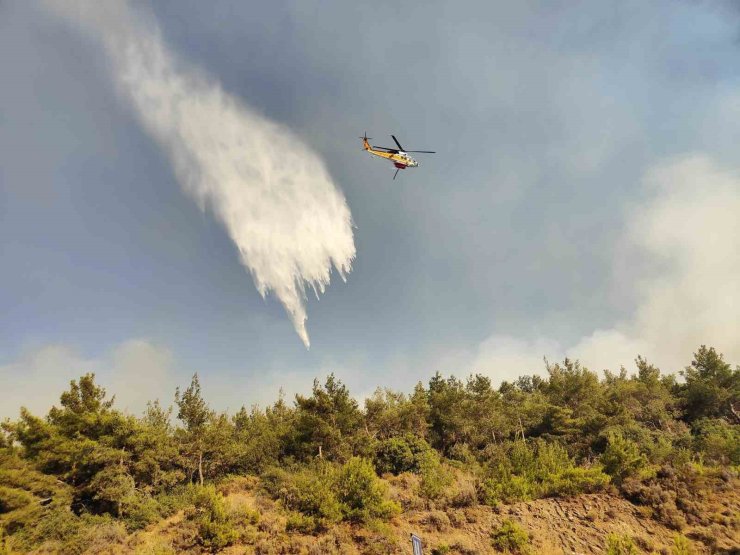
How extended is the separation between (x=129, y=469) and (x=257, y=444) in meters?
13.8

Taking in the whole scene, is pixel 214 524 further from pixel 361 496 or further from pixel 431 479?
pixel 431 479

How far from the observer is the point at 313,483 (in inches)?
1072

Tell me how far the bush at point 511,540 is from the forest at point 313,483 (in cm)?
7

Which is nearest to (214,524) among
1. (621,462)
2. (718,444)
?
(621,462)

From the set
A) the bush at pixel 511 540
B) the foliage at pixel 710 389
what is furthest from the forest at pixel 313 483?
the foliage at pixel 710 389

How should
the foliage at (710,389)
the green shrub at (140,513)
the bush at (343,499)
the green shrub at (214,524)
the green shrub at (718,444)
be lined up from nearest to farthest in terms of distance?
1. the green shrub at (214,524)
2. the bush at (343,499)
3. the green shrub at (140,513)
4. the green shrub at (718,444)
5. the foliage at (710,389)

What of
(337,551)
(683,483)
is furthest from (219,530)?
(683,483)

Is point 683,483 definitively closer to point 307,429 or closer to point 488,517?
point 488,517

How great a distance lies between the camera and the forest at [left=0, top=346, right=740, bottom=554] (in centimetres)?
2289

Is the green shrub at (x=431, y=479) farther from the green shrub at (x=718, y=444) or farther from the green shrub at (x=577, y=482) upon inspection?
the green shrub at (x=718, y=444)

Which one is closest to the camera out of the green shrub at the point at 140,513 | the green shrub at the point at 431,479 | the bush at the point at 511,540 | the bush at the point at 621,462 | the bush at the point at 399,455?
the bush at the point at 511,540

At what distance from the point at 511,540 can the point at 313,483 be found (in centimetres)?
1392

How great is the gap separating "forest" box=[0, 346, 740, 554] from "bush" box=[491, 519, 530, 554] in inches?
2.8

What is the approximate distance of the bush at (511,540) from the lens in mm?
21812
